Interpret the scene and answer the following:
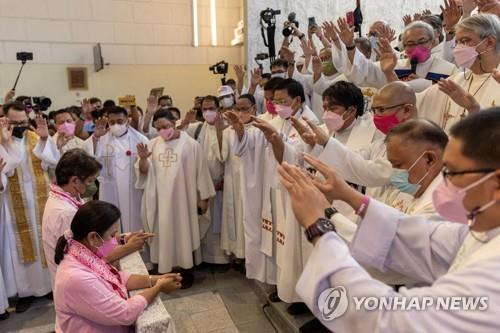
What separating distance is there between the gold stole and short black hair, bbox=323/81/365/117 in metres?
3.13

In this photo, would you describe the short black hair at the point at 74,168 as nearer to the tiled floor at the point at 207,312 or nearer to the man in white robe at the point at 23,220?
the man in white robe at the point at 23,220

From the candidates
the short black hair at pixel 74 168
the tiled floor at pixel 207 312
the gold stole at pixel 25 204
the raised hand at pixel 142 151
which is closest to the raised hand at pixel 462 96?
the short black hair at pixel 74 168

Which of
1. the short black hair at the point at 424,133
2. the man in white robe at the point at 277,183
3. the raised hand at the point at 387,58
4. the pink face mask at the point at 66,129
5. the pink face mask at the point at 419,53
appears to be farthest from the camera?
the pink face mask at the point at 66,129

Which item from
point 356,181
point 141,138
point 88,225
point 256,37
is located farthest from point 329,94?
point 256,37

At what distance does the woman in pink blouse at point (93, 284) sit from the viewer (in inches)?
81.3

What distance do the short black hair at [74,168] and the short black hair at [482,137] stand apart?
2.45 meters

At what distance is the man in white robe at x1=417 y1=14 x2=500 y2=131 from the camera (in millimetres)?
2396

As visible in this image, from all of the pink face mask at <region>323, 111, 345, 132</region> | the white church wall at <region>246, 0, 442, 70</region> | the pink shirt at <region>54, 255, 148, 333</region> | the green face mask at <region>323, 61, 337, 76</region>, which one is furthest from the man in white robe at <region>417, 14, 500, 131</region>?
the white church wall at <region>246, 0, 442, 70</region>

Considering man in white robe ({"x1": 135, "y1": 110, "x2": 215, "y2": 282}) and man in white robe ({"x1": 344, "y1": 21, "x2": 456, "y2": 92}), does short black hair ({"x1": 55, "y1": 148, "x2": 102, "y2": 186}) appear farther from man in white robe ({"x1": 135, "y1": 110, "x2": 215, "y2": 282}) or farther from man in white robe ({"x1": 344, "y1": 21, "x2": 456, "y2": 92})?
man in white robe ({"x1": 344, "y1": 21, "x2": 456, "y2": 92})

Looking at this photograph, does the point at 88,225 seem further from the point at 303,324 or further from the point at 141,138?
the point at 141,138

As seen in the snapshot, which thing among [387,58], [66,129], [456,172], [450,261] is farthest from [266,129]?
[66,129]

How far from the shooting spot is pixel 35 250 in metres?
4.17

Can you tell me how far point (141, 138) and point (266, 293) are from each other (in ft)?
7.61

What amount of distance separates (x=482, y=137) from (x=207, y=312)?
3363 millimetres
